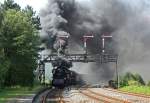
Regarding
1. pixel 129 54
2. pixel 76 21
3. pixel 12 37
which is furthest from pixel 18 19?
pixel 129 54

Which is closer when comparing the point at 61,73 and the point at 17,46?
the point at 17,46

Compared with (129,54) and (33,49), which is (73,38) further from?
(33,49)

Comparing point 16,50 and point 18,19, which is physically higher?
point 18,19

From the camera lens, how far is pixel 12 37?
7444 cm

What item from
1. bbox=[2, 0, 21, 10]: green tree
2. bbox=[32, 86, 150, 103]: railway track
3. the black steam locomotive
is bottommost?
bbox=[32, 86, 150, 103]: railway track

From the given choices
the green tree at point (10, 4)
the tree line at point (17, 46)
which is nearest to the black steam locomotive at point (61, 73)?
the tree line at point (17, 46)

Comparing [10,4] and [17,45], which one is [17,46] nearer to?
[17,45]

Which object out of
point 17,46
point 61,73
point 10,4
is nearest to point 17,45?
point 17,46

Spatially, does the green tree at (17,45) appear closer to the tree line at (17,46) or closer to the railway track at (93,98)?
the tree line at (17,46)

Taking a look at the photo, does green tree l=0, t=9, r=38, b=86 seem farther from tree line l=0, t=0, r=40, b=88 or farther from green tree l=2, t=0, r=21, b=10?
green tree l=2, t=0, r=21, b=10

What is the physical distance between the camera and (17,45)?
73375mm

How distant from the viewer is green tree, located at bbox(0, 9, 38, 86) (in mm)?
73062

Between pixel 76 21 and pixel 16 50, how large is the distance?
28473 mm

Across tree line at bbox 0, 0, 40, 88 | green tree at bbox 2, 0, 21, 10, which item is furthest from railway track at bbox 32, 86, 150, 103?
green tree at bbox 2, 0, 21, 10
